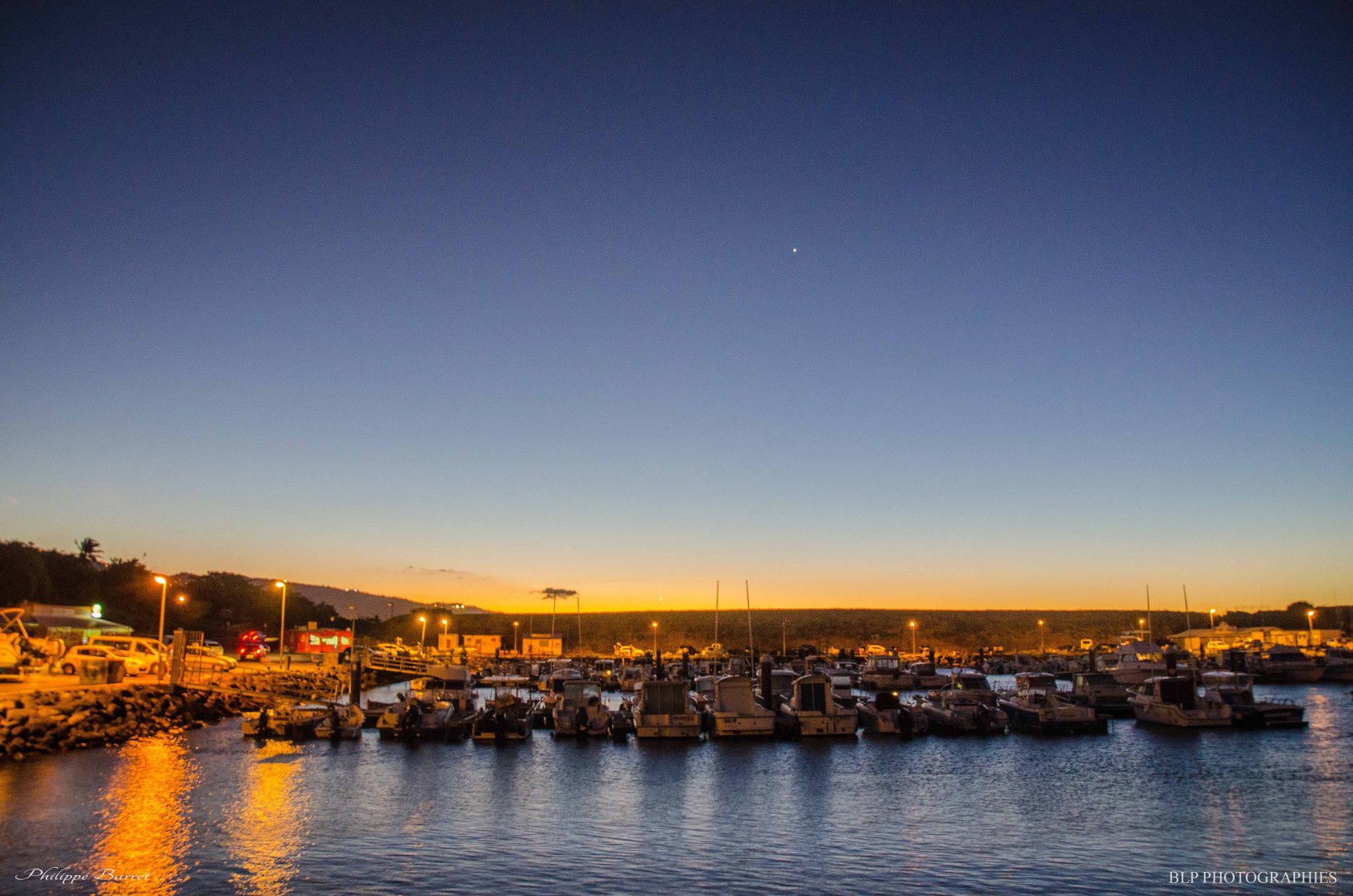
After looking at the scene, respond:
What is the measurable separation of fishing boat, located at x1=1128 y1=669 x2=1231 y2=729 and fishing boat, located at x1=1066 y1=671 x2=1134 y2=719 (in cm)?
258

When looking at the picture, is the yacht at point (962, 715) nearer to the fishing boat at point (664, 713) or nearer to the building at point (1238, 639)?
the fishing boat at point (664, 713)

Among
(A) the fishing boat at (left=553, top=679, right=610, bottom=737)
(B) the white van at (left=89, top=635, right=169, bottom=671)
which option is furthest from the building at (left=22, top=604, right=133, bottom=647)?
(A) the fishing boat at (left=553, top=679, right=610, bottom=737)

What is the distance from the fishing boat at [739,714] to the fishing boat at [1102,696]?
19330mm

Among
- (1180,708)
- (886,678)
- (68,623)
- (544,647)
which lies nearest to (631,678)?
(886,678)

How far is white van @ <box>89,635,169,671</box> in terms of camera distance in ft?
188

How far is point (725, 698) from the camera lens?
143ft

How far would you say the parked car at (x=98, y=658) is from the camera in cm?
5384

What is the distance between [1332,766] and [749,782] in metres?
22.5

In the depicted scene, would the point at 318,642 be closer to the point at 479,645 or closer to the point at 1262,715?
the point at 479,645

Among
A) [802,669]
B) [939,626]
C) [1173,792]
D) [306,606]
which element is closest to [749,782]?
[1173,792]

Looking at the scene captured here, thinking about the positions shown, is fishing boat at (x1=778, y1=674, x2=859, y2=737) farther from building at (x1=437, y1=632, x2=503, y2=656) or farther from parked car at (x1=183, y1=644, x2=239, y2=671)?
building at (x1=437, y1=632, x2=503, y2=656)

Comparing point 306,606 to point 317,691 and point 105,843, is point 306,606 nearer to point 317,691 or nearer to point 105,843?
point 317,691

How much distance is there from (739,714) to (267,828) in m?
22.2

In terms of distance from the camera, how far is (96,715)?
134 feet
